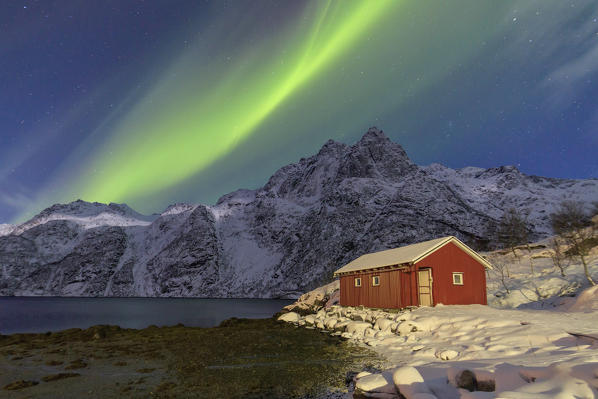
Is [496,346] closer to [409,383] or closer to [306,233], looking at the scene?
[409,383]

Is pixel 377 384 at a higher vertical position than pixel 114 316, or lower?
higher

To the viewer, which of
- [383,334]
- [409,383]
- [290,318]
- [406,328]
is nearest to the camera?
[409,383]

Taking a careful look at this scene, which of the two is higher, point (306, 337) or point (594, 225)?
point (594, 225)

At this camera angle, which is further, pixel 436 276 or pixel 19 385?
pixel 436 276

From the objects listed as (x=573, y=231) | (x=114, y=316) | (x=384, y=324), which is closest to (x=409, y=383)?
(x=384, y=324)

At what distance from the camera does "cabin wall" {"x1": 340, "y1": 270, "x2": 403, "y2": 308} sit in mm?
29719

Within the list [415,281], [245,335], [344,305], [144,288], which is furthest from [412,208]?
[144,288]

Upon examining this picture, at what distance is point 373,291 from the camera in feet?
109

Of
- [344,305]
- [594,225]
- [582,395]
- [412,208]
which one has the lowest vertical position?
[344,305]

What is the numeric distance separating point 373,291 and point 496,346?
19.8 metres

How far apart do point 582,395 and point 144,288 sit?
19289 cm

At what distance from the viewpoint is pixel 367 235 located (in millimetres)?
125625

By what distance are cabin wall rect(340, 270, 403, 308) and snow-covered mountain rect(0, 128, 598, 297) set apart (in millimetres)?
80500

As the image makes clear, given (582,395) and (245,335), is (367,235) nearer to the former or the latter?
(245,335)
